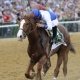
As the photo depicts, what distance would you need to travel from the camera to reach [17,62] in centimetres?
1305

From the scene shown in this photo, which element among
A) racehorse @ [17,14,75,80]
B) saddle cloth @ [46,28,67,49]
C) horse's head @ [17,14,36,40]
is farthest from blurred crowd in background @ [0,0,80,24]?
horse's head @ [17,14,36,40]

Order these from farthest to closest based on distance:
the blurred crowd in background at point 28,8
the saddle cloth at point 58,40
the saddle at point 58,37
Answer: the blurred crowd in background at point 28,8, the saddle cloth at point 58,40, the saddle at point 58,37

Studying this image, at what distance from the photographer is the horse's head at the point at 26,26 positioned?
800cm

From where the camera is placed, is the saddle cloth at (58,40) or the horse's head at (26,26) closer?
the horse's head at (26,26)

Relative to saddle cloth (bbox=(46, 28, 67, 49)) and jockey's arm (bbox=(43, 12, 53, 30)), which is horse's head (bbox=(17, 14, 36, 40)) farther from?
saddle cloth (bbox=(46, 28, 67, 49))

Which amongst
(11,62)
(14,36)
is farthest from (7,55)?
(14,36)

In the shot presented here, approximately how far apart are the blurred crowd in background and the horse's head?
10231 mm

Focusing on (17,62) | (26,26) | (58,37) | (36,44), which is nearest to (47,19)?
(36,44)

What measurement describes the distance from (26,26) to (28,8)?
39.9 ft

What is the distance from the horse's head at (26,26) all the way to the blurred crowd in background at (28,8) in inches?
403

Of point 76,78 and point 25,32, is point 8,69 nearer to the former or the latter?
point 76,78

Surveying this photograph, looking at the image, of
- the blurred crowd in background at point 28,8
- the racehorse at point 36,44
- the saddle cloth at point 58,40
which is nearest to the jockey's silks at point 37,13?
the racehorse at point 36,44

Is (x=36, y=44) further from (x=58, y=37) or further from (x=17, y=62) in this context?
(x=17, y=62)

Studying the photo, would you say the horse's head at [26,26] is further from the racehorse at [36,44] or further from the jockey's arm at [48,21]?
the jockey's arm at [48,21]
